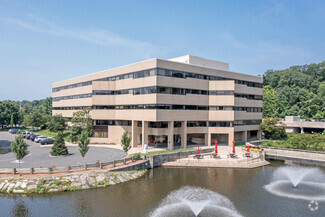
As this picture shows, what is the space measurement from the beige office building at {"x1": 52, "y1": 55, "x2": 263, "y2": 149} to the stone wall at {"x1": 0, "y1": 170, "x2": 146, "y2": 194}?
18301 mm

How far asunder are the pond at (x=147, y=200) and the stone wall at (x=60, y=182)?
101 cm

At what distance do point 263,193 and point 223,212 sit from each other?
25.9ft

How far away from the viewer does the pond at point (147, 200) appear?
22.2 m

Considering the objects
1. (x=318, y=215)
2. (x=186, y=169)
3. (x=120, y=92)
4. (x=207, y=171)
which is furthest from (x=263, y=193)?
(x=120, y=92)

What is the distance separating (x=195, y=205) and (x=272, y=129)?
46930 millimetres

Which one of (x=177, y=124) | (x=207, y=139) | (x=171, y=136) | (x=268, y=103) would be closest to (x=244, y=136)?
(x=207, y=139)

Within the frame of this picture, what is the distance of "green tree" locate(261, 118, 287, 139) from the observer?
62.5 m

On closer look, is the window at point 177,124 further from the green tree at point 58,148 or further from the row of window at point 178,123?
the green tree at point 58,148

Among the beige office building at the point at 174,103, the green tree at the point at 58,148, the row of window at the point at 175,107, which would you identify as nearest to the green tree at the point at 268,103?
the beige office building at the point at 174,103

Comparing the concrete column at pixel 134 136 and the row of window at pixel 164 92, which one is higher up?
the row of window at pixel 164 92

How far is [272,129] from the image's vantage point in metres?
62.2

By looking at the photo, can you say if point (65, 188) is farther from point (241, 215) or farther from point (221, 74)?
point (221, 74)

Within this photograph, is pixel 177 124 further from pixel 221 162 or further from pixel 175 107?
pixel 221 162

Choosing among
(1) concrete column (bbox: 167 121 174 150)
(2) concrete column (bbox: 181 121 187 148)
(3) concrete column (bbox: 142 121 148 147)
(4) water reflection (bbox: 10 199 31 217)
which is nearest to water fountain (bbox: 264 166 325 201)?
(2) concrete column (bbox: 181 121 187 148)
